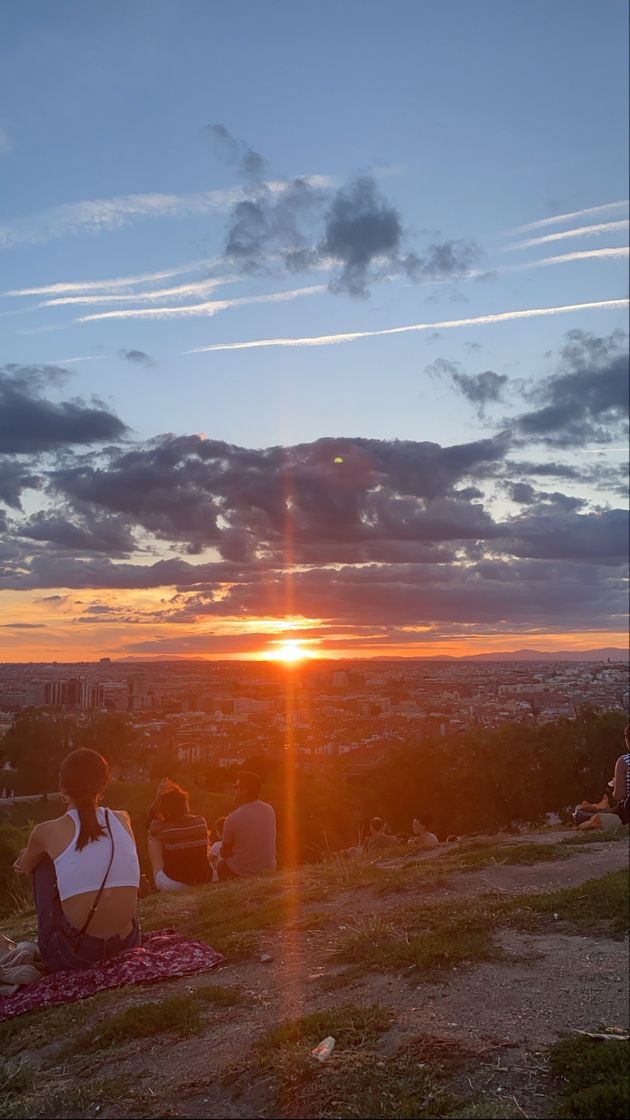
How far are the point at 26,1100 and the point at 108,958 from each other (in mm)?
1835

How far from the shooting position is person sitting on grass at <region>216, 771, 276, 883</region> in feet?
34.0

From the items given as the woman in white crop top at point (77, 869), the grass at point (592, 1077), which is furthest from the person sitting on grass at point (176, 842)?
the grass at point (592, 1077)

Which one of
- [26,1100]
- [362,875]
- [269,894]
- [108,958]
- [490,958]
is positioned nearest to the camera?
[26,1100]

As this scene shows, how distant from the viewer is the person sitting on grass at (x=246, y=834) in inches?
408

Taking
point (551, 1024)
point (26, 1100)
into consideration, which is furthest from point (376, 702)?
point (26, 1100)

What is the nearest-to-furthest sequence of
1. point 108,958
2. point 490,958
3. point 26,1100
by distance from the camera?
point 26,1100, point 108,958, point 490,958

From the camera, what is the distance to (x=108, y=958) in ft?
20.6

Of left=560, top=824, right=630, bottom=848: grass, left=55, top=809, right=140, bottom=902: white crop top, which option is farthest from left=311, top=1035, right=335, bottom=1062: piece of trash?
left=560, top=824, right=630, bottom=848: grass

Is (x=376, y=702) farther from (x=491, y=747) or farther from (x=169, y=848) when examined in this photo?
(x=169, y=848)

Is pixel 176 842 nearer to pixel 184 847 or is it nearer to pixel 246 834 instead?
pixel 184 847

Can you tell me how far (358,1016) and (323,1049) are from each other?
0.62 metres

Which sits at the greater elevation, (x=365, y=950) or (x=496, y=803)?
(x=365, y=950)

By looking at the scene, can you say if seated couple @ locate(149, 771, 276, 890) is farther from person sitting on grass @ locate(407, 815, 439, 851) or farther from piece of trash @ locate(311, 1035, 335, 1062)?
piece of trash @ locate(311, 1035, 335, 1062)

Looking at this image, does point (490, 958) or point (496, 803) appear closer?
point (490, 958)
